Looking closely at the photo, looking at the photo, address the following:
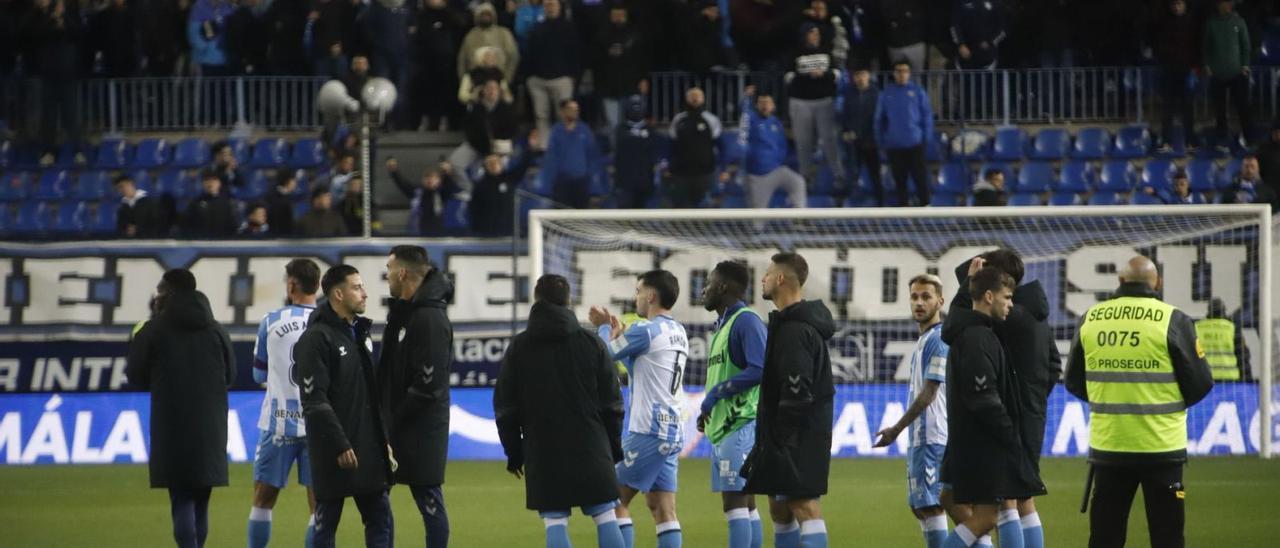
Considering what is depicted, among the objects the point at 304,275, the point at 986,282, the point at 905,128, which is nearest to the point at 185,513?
the point at 304,275

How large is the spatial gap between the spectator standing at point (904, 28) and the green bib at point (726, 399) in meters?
12.2

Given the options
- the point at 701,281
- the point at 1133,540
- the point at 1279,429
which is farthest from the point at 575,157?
the point at 1133,540

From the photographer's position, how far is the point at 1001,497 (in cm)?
820

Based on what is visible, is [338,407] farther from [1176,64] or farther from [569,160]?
[1176,64]

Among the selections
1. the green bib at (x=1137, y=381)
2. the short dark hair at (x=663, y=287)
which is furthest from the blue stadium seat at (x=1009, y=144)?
the green bib at (x=1137, y=381)

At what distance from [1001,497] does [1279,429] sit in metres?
10.3

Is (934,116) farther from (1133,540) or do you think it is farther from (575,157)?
(1133,540)

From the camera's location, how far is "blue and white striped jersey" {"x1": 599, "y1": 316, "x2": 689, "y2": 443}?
32.3 feet

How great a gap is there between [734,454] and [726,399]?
302mm

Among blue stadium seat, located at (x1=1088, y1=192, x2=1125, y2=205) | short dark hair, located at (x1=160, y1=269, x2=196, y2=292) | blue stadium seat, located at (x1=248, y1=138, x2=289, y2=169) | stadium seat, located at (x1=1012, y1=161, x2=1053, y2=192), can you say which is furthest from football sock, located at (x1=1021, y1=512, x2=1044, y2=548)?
blue stadium seat, located at (x1=248, y1=138, x2=289, y2=169)

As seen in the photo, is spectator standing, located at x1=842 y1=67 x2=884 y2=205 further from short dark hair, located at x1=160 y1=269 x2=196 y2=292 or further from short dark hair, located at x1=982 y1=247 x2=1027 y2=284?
short dark hair, located at x1=160 y1=269 x2=196 y2=292

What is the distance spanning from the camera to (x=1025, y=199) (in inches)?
834

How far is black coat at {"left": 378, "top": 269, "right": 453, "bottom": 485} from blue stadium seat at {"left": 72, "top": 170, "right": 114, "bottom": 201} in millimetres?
15036

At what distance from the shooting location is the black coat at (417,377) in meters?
8.61
